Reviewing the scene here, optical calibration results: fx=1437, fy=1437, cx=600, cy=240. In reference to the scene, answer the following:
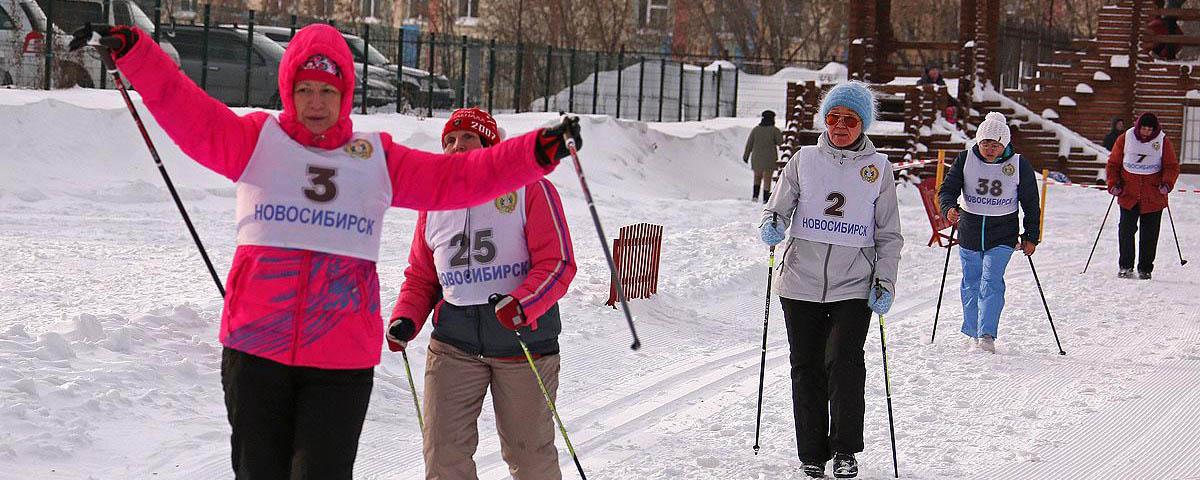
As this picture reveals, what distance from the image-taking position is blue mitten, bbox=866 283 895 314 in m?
6.30

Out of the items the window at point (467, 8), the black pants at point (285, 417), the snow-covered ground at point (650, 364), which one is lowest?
the snow-covered ground at point (650, 364)

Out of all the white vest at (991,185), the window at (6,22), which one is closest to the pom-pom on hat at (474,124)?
the white vest at (991,185)

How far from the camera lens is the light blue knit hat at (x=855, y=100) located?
6.48 meters

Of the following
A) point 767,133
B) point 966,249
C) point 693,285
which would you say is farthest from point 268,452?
point 767,133

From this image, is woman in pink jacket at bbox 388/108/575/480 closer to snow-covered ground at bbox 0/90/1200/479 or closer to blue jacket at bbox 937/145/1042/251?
snow-covered ground at bbox 0/90/1200/479

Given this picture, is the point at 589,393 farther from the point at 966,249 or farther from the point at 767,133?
the point at 767,133

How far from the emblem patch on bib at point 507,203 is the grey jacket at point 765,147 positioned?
18492 mm

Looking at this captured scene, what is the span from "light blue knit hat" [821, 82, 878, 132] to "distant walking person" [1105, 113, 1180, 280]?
29.6 feet

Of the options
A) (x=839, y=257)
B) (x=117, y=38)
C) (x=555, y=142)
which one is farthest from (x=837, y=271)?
(x=117, y=38)

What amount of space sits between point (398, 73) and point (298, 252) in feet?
71.3

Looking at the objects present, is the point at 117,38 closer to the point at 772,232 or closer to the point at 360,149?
the point at 360,149

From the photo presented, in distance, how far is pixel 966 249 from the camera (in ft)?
34.6

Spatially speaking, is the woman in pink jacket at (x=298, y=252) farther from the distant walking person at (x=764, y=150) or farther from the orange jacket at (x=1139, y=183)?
the distant walking person at (x=764, y=150)

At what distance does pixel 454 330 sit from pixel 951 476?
113 inches
